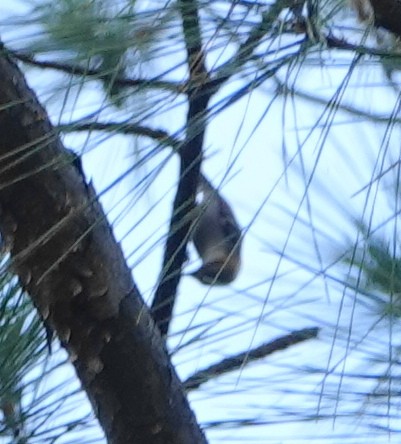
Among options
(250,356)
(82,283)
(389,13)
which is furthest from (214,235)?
(389,13)

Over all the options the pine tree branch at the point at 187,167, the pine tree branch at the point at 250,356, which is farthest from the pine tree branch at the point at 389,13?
the pine tree branch at the point at 250,356

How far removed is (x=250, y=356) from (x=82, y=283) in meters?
0.20

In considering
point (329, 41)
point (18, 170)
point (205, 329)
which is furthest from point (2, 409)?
point (329, 41)

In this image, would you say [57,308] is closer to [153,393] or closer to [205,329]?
[153,393]

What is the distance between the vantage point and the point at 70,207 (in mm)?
564

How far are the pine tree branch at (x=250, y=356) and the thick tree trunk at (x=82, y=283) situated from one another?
0.46ft

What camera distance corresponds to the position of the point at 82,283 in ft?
1.90

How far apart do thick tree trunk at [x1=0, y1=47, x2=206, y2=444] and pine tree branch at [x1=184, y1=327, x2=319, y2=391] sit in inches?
5.5

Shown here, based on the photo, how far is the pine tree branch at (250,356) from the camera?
75 centimetres

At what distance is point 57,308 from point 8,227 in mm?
49

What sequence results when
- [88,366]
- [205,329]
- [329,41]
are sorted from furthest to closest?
[205,329], [88,366], [329,41]

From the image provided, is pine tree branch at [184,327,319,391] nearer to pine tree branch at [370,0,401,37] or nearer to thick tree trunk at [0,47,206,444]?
thick tree trunk at [0,47,206,444]

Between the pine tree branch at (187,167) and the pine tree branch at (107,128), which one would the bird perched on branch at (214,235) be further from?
the pine tree branch at (107,128)

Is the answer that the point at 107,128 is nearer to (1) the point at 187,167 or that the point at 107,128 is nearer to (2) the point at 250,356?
(1) the point at 187,167
